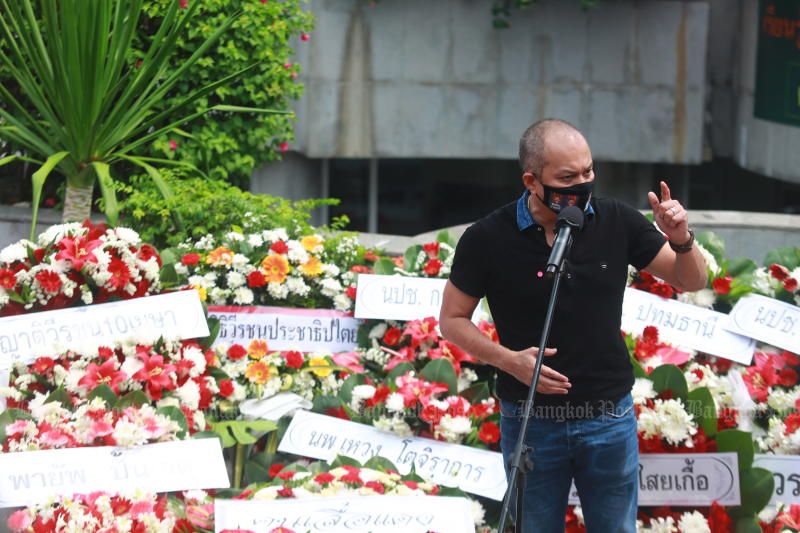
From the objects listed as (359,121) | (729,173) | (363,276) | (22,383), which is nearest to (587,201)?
(363,276)

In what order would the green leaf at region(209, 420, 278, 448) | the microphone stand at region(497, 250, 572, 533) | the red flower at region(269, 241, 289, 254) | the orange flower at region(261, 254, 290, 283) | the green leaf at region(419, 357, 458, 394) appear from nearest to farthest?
the microphone stand at region(497, 250, 572, 533), the green leaf at region(209, 420, 278, 448), the green leaf at region(419, 357, 458, 394), the orange flower at region(261, 254, 290, 283), the red flower at region(269, 241, 289, 254)

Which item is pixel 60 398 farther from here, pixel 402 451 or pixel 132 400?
pixel 402 451

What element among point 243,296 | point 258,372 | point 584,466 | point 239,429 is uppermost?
point 243,296

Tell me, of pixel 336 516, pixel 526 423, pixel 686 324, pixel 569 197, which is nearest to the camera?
pixel 526 423

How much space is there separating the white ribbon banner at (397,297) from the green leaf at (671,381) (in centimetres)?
92

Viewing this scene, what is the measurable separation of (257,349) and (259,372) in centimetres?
16

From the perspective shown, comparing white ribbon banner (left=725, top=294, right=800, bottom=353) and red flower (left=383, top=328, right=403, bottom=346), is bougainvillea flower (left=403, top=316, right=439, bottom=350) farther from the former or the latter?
white ribbon banner (left=725, top=294, right=800, bottom=353)

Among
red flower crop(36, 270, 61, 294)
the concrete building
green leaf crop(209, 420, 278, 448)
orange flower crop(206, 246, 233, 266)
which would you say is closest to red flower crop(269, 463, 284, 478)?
green leaf crop(209, 420, 278, 448)

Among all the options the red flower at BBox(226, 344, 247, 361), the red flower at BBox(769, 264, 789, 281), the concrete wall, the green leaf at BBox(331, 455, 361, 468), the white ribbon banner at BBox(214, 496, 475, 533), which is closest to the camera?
the white ribbon banner at BBox(214, 496, 475, 533)

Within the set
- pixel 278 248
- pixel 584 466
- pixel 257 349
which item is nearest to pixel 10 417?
pixel 257 349

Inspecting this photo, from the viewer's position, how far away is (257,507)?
10.5ft

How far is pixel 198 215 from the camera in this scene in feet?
17.0

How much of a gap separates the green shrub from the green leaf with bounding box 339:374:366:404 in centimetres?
119

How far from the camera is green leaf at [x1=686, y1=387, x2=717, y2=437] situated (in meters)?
3.72
